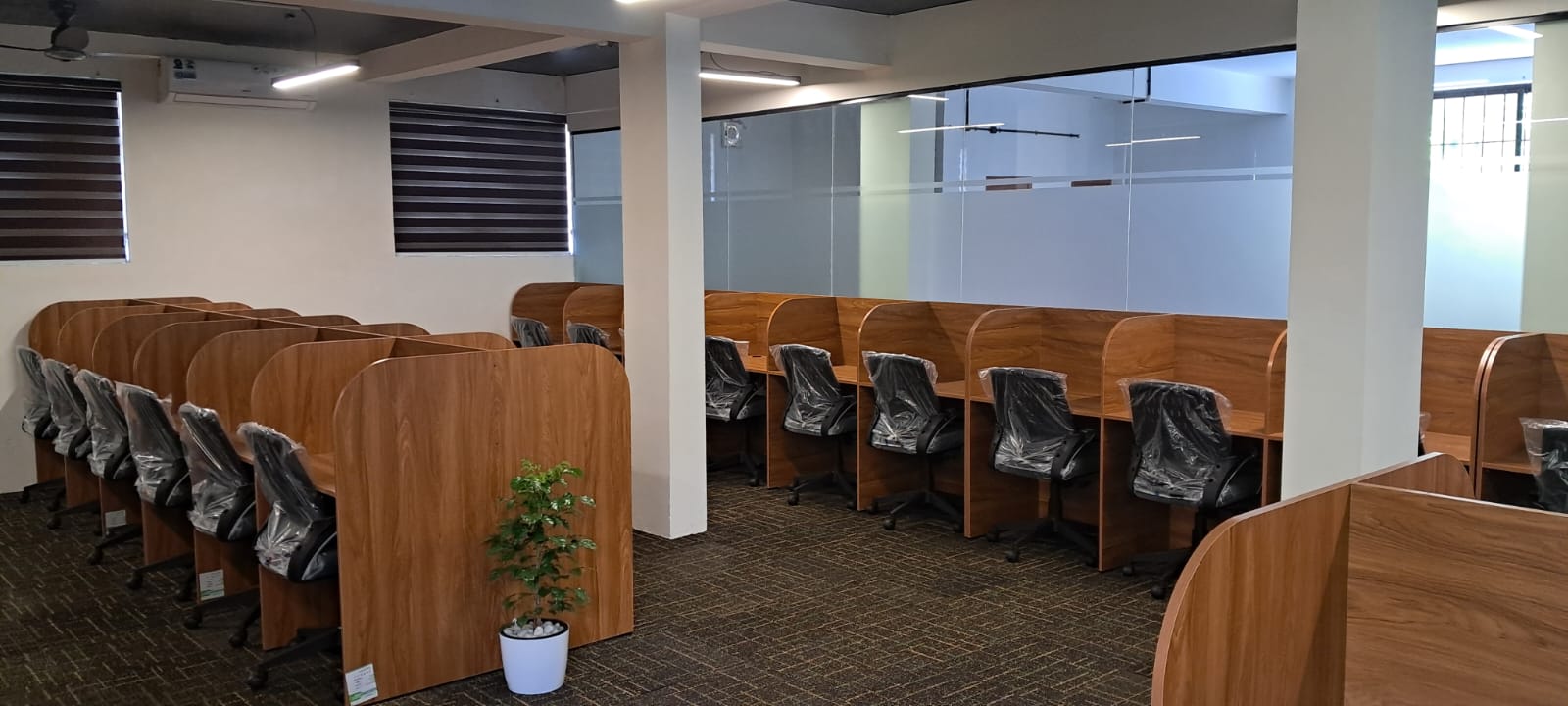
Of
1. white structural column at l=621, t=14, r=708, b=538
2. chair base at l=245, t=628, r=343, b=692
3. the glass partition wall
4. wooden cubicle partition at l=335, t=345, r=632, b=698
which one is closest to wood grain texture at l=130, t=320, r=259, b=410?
chair base at l=245, t=628, r=343, b=692

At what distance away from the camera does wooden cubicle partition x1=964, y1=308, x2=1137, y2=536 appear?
17.7 ft

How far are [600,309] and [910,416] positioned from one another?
330 centimetres

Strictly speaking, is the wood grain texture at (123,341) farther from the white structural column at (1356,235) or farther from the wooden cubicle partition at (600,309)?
the white structural column at (1356,235)

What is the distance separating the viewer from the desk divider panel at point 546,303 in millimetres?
8352

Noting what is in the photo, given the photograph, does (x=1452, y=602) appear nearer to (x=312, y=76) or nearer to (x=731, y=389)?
(x=731, y=389)

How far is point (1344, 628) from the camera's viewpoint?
2150mm

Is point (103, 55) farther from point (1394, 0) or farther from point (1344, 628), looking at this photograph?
point (1344, 628)

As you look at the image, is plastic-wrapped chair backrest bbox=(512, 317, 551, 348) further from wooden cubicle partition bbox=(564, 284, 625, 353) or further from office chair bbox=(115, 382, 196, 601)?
office chair bbox=(115, 382, 196, 601)

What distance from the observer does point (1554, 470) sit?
371 centimetres

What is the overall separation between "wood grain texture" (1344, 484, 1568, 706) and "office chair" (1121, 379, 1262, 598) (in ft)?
7.62

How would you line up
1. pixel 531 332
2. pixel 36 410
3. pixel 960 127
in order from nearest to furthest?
pixel 36 410 → pixel 960 127 → pixel 531 332

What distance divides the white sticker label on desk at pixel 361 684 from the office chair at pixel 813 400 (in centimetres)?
285

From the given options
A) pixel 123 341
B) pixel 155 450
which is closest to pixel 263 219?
pixel 123 341

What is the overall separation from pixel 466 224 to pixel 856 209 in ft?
9.63
